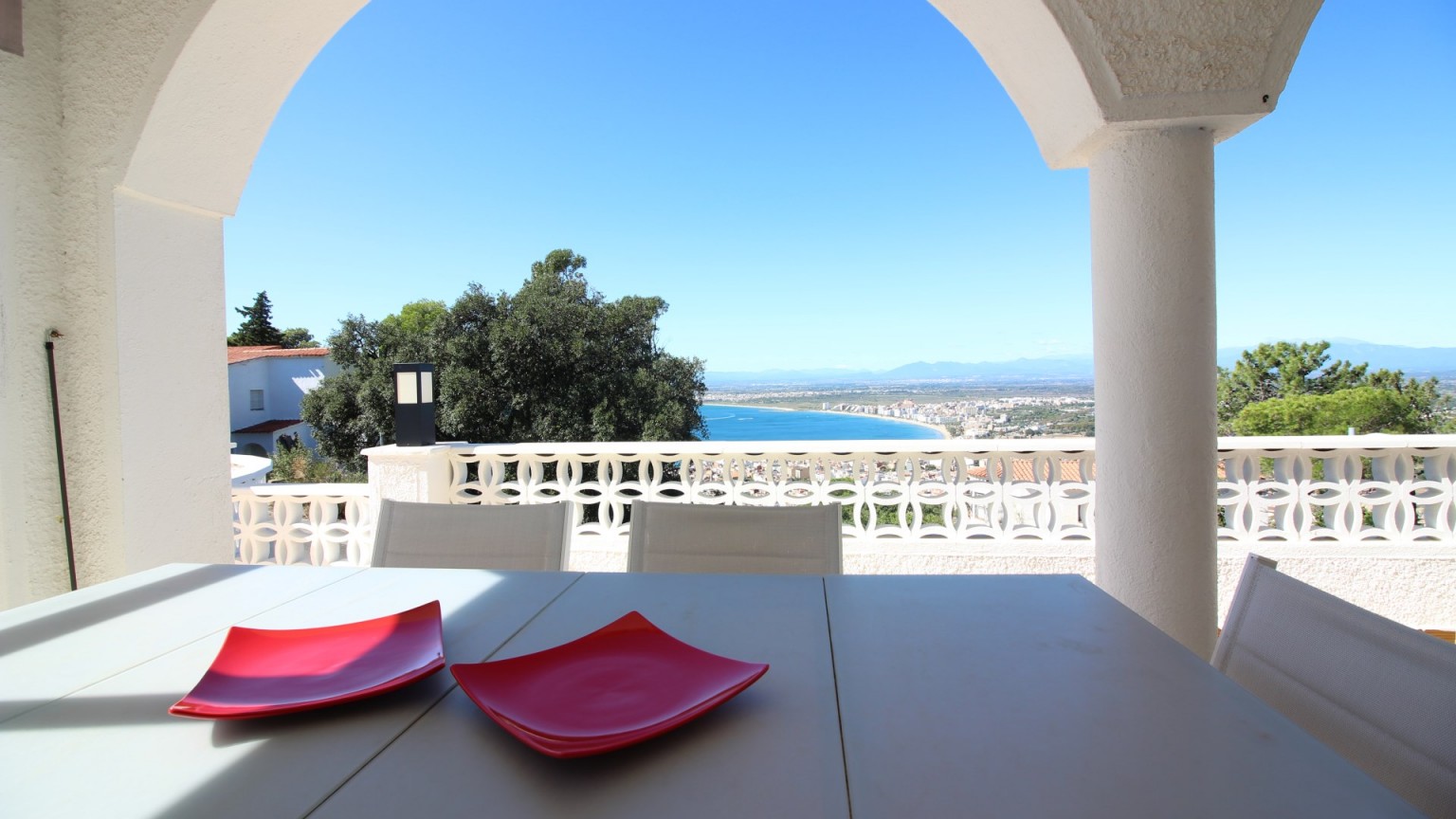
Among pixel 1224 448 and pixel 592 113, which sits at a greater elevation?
pixel 592 113

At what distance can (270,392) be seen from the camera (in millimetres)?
17266

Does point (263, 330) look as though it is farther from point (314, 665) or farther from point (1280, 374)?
point (1280, 374)

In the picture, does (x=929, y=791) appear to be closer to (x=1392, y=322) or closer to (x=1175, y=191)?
(x=1175, y=191)

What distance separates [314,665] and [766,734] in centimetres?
65

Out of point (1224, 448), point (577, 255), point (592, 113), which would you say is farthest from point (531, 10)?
point (1224, 448)

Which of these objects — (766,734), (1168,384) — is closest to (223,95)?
(766,734)

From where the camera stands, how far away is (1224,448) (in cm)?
285

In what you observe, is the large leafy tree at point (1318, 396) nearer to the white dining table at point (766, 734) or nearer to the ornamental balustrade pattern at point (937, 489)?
the ornamental balustrade pattern at point (937, 489)

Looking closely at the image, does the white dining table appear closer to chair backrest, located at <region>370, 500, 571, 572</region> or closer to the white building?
chair backrest, located at <region>370, 500, 571, 572</region>

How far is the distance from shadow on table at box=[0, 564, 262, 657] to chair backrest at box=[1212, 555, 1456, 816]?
1.82 m

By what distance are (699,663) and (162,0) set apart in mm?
2434

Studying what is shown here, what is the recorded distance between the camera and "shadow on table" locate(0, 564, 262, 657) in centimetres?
107

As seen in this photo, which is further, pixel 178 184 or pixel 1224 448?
pixel 1224 448

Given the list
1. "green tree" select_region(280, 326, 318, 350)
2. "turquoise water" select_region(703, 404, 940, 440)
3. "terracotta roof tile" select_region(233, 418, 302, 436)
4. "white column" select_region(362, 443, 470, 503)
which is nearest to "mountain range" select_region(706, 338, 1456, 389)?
"turquoise water" select_region(703, 404, 940, 440)
